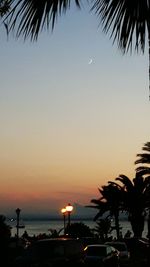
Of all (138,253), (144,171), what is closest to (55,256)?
(138,253)

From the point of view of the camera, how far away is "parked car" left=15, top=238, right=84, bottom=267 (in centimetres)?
2069

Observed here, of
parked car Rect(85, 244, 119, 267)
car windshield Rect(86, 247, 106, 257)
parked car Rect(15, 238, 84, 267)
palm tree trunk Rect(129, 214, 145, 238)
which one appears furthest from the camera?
palm tree trunk Rect(129, 214, 145, 238)

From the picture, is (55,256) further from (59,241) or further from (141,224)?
A: (141,224)

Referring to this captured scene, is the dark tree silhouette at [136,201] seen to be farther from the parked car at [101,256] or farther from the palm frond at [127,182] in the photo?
the parked car at [101,256]

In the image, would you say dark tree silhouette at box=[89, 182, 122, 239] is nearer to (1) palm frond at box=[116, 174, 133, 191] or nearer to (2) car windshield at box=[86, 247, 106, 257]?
(1) palm frond at box=[116, 174, 133, 191]

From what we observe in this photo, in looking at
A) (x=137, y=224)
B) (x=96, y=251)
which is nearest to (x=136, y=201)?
(x=137, y=224)

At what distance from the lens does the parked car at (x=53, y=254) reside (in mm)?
20688

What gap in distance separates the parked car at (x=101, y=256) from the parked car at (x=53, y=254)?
4.32 meters

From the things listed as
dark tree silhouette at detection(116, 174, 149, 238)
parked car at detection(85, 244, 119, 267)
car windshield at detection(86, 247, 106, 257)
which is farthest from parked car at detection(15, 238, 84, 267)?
dark tree silhouette at detection(116, 174, 149, 238)

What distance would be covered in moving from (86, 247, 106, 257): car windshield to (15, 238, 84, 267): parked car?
4.85 meters

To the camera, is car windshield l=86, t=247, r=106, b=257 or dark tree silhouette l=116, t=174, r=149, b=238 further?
dark tree silhouette l=116, t=174, r=149, b=238

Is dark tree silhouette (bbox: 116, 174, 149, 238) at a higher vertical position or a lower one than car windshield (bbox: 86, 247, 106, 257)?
higher

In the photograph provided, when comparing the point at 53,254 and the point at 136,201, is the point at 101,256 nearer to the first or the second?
the point at 53,254

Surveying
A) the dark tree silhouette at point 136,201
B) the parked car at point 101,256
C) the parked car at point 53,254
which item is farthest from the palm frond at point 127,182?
the parked car at point 53,254
